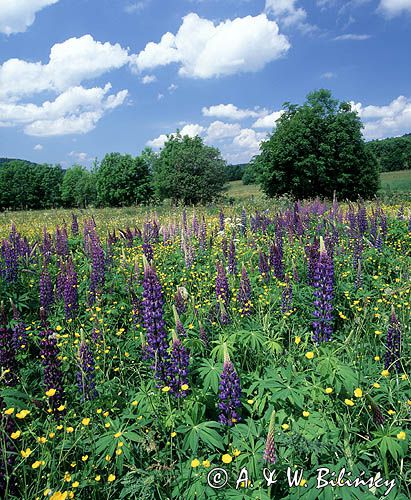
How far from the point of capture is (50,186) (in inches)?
3216

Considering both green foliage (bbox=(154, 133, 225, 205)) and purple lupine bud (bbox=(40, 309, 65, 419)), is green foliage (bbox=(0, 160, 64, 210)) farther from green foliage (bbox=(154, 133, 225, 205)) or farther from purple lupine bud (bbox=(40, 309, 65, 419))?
purple lupine bud (bbox=(40, 309, 65, 419))

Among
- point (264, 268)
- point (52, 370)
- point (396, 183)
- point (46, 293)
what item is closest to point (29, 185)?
point (396, 183)

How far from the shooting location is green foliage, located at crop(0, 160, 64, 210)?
72.7m

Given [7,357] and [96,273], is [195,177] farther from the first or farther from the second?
[7,357]

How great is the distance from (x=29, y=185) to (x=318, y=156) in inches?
2564

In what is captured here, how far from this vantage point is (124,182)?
63125mm

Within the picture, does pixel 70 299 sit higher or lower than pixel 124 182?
lower

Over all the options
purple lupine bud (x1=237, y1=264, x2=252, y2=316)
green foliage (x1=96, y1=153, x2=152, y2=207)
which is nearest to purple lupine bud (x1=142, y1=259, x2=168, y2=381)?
purple lupine bud (x1=237, y1=264, x2=252, y2=316)

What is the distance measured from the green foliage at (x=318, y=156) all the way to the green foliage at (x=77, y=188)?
183 feet

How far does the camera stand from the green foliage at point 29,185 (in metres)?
72.7

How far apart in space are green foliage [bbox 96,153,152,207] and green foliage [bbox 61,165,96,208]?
13968mm

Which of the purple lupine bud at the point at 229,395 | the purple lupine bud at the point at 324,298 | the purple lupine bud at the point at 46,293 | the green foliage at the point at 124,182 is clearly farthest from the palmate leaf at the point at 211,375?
the green foliage at the point at 124,182

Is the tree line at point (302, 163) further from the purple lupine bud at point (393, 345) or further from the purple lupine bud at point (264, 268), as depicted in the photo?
the purple lupine bud at point (393, 345)

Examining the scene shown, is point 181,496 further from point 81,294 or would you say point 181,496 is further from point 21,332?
point 81,294
